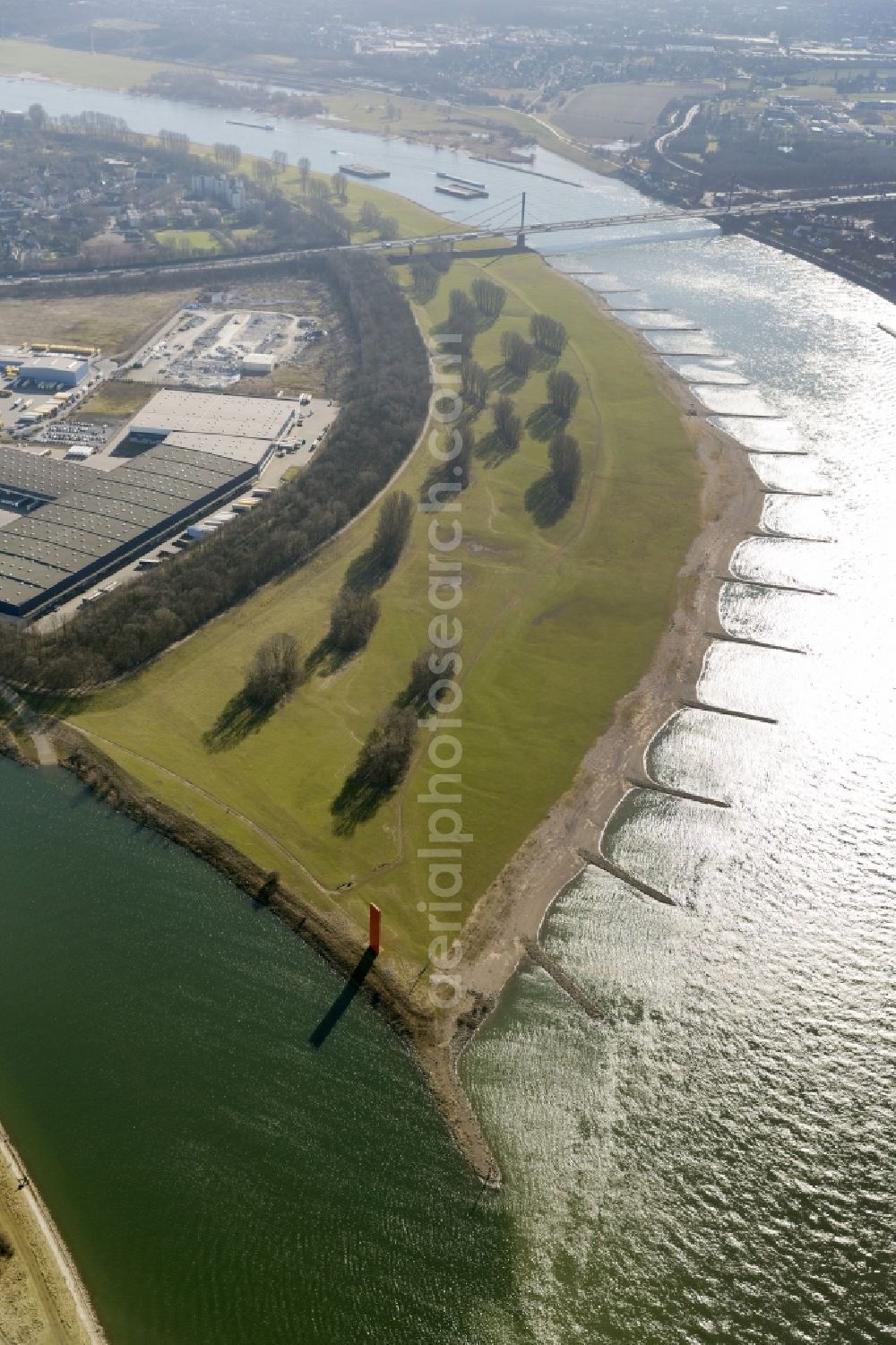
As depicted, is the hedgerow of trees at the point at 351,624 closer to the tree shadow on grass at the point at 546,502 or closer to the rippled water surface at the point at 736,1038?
the rippled water surface at the point at 736,1038

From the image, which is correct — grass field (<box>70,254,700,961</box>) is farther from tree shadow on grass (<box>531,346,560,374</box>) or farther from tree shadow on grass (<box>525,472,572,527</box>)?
tree shadow on grass (<box>531,346,560,374</box>)

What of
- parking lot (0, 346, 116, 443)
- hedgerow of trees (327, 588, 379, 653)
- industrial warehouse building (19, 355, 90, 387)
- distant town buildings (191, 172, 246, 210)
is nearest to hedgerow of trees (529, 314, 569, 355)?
parking lot (0, 346, 116, 443)

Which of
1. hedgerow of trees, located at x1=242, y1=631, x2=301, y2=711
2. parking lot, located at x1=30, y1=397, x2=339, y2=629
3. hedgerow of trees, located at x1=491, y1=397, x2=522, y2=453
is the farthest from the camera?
hedgerow of trees, located at x1=491, y1=397, x2=522, y2=453

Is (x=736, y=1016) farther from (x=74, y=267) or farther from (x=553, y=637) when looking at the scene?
(x=74, y=267)

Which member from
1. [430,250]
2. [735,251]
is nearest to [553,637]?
[430,250]

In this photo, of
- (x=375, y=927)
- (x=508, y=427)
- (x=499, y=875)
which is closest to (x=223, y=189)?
(x=508, y=427)

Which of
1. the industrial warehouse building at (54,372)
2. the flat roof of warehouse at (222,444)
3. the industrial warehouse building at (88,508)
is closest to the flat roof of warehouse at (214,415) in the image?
the flat roof of warehouse at (222,444)
